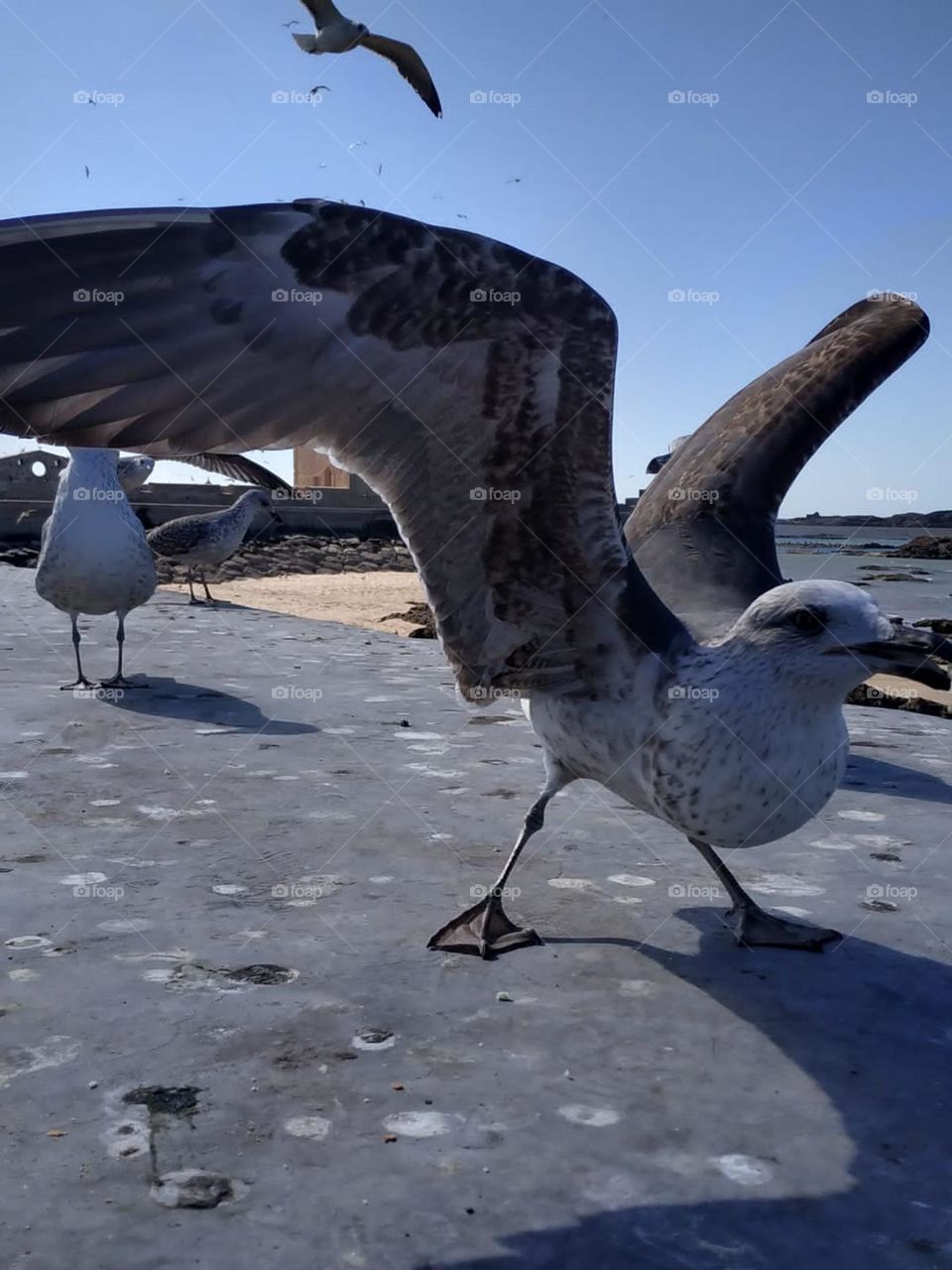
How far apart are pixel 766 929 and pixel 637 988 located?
0.58m

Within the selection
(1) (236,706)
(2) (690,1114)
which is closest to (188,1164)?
(2) (690,1114)

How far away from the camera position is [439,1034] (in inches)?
101

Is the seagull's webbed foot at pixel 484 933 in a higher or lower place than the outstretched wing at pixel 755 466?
lower

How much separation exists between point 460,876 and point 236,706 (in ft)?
9.65

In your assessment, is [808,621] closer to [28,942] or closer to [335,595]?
[28,942]

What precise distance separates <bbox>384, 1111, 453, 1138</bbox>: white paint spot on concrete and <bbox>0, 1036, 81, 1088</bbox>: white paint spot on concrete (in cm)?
72

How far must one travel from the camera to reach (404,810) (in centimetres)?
430

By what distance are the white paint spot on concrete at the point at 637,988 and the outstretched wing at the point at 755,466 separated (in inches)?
62.3

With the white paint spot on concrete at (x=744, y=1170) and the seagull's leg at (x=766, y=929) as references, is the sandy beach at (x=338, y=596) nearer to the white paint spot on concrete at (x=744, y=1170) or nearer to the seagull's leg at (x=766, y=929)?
the seagull's leg at (x=766, y=929)

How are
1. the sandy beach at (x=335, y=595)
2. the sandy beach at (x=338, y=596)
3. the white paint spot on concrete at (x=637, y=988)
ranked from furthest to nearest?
the sandy beach at (x=335, y=595) < the sandy beach at (x=338, y=596) < the white paint spot on concrete at (x=637, y=988)

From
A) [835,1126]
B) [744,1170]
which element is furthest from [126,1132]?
[835,1126]

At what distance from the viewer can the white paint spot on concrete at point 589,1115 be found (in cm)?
220

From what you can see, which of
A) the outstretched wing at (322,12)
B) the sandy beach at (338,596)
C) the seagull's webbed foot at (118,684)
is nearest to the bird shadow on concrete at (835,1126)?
the seagull's webbed foot at (118,684)

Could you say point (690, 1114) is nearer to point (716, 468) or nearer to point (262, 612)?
point (716, 468)
